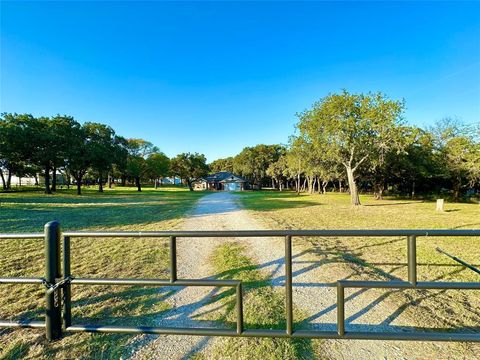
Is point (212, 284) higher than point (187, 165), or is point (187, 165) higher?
point (187, 165)

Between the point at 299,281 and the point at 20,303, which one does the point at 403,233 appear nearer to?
the point at 299,281

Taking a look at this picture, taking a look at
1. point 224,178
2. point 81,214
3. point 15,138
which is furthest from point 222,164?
point 81,214

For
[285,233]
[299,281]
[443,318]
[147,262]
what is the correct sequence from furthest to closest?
[147,262]
[299,281]
[443,318]
[285,233]

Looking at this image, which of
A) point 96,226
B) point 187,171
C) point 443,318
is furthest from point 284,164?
point 443,318

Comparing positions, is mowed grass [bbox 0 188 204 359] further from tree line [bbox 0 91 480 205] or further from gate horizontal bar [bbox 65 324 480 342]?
tree line [bbox 0 91 480 205]

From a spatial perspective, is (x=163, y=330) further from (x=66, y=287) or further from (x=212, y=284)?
(x=66, y=287)

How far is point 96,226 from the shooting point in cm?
878

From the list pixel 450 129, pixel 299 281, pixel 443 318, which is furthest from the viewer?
pixel 450 129

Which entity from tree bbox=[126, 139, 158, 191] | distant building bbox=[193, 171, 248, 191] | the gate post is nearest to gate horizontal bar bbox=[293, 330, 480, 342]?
the gate post

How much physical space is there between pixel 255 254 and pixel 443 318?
3.28 m

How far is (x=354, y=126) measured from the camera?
1773cm

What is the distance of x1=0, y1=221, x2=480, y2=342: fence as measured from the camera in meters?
1.99

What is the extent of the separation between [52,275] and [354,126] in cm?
1959

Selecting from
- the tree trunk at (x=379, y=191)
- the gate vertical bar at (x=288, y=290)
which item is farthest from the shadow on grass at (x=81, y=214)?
the tree trunk at (x=379, y=191)
